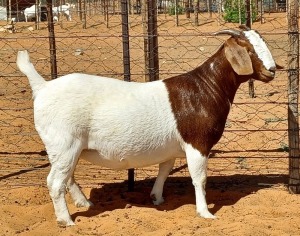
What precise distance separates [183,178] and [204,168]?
1351 mm

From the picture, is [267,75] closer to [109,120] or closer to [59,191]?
[109,120]

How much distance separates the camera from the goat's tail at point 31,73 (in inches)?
244

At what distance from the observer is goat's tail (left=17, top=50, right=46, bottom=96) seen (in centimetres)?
620

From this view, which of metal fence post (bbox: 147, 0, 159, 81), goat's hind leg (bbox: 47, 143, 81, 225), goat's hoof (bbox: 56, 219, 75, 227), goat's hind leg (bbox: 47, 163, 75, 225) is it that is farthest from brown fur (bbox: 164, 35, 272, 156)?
goat's hoof (bbox: 56, 219, 75, 227)

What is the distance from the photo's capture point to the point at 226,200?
6902 mm

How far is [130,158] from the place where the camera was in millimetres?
6352

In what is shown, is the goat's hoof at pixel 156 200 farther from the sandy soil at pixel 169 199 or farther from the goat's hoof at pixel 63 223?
the goat's hoof at pixel 63 223

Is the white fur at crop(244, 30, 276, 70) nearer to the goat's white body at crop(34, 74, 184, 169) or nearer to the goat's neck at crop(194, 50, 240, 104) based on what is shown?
the goat's neck at crop(194, 50, 240, 104)

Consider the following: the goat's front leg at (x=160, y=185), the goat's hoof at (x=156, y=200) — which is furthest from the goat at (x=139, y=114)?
the goat's hoof at (x=156, y=200)

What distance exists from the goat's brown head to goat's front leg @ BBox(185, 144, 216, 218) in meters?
0.92

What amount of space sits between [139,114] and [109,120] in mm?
320

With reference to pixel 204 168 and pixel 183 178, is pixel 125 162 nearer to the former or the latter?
pixel 204 168

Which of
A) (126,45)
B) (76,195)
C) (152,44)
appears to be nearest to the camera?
(76,195)

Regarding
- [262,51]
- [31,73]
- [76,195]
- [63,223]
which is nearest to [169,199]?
[76,195]
